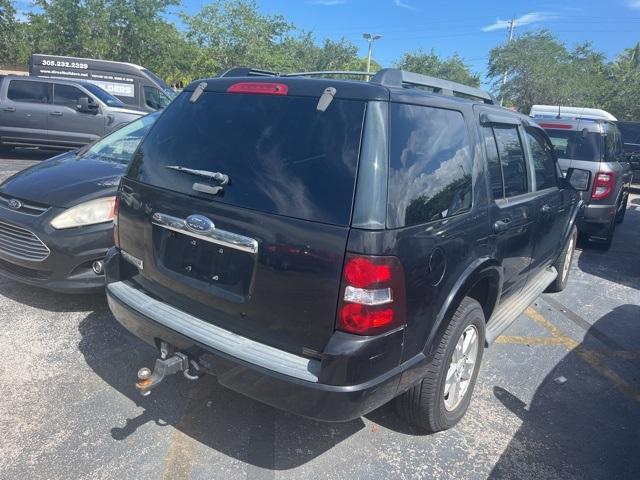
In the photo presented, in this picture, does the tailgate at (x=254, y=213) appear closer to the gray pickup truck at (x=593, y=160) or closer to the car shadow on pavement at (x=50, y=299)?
the car shadow on pavement at (x=50, y=299)

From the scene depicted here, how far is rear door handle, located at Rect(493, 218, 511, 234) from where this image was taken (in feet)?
9.80

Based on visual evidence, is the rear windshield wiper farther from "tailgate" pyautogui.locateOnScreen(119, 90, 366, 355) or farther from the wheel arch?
the wheel arch

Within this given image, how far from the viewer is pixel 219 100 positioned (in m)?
2.70

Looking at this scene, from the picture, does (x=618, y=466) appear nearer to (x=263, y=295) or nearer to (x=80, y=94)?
(x=263, y=295)

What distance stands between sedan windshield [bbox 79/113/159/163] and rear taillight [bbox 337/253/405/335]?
11.0 ft

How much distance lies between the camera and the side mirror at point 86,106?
11008 mm

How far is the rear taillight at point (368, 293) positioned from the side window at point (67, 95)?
11.6 m

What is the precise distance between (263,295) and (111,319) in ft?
7.46

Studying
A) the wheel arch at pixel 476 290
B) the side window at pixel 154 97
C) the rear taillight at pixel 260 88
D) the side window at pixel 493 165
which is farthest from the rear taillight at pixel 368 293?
the side window at pixel 154 97

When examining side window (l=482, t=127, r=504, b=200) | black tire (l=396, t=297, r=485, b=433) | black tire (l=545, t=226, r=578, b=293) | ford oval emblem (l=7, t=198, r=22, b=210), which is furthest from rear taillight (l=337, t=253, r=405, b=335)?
black tire (l=545, t=226, r=578, b=293)

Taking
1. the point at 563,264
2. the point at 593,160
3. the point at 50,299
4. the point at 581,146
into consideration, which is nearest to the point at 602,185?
the point at 593,160

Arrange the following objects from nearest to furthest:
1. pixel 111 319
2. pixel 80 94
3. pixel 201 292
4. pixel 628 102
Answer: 1. pixel 201 292
2. pixel 111 319
3. pixel 80 94
4. pixel 628 102

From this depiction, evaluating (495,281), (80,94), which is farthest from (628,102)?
(495,281)

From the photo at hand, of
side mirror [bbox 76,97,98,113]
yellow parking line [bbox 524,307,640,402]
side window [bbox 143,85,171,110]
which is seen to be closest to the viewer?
yellow parking line [bbox 524,307,640,402]
